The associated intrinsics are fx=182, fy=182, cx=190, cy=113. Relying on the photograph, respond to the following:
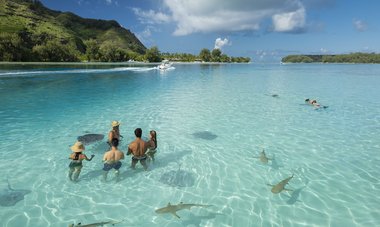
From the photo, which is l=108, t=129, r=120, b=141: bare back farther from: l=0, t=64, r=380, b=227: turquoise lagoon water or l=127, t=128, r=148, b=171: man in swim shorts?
l=127, t=128, r=148, b=171: man in swim shorts

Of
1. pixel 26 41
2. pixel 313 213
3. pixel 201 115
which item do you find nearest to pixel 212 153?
pixel 313 213

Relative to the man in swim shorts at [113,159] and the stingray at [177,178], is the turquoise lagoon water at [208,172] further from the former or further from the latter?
the man in swim shorts at [113,159]

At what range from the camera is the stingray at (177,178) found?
5836 millimetres

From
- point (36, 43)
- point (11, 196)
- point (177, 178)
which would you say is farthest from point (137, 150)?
point (36, 43)

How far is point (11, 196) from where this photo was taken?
5184 millimetres

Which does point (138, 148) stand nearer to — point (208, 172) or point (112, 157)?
point (112, 157)

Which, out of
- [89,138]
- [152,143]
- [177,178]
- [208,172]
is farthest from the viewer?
[89,138]

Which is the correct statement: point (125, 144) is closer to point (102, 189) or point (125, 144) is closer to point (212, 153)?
point (102, 189)

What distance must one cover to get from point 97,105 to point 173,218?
13635 millimetres

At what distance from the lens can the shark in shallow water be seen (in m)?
8.40

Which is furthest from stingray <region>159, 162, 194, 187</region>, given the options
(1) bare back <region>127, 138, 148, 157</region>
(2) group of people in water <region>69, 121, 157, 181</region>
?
(1) bare back <region>127, 138, 148, 157</region>

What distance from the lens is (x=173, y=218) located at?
184 inches

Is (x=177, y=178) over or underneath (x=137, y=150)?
underneath

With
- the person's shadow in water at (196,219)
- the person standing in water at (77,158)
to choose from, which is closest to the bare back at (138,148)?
the person standing in water at (77,158)
